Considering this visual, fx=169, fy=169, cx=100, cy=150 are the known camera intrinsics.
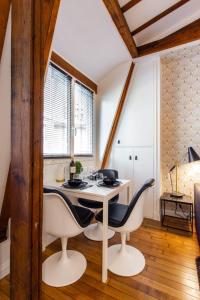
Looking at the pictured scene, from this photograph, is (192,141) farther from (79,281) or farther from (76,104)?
(79,281)

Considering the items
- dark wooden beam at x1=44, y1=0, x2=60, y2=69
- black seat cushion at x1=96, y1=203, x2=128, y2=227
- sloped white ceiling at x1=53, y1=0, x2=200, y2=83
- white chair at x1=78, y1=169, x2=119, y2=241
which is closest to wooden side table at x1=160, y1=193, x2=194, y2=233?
white chair at x1=78, y1=169, x2=119, y2=241

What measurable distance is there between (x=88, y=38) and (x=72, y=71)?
529 millimetres

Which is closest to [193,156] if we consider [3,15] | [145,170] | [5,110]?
[145,170]

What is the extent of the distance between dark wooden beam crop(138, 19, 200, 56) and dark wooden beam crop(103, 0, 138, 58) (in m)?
0.26

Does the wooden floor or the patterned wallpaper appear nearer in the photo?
the wooden floor

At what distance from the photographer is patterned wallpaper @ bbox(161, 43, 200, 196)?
285cm

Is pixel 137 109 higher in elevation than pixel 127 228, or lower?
higher

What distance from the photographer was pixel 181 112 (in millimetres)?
2963

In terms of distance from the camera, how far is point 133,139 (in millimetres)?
3027

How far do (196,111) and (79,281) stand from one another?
2.91 metres

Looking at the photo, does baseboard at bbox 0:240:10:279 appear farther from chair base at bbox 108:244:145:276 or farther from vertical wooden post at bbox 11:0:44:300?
chair base at bbox 108:244:145:276

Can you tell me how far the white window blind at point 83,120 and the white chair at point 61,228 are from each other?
1362mm

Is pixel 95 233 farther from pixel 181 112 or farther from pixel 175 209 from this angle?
pixel 181 112

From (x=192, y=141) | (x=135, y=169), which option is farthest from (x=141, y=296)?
(x=192, y=141)
